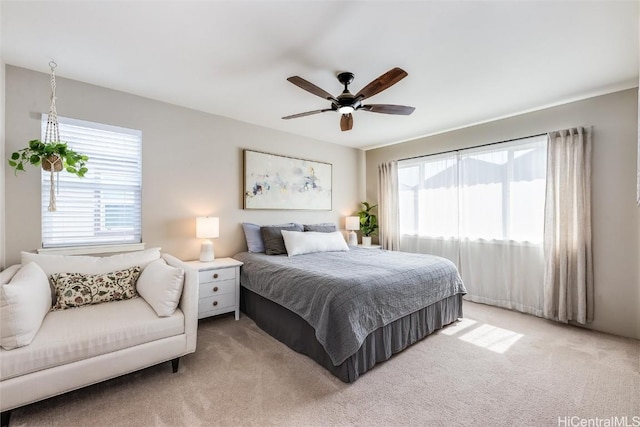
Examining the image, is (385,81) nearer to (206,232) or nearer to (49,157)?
(206,232)

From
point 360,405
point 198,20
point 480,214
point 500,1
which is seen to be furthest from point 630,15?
point 360,405

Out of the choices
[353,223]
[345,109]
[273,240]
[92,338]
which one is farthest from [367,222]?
[92,338]

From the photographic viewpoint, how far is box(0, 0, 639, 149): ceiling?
1.74 metres

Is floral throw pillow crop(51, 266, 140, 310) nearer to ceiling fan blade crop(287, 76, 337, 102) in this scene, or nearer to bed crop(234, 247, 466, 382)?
bed crop(234, 247, 466, 382)

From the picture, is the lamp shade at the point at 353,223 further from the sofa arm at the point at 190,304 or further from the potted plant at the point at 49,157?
the potted plant at the point at 49,157

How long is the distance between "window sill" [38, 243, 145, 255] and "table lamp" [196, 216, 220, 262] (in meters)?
0.60

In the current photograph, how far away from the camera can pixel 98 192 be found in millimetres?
2777

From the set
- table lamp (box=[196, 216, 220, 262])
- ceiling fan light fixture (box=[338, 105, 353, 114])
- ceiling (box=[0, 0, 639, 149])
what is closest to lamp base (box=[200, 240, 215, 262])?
table lamp (box=[196, 216, 220, 262])

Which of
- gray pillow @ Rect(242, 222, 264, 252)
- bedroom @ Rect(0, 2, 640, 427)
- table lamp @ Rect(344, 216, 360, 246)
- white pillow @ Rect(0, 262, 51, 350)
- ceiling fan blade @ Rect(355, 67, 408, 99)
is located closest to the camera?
white pillow @ Rect(0, 262, 51, 350)

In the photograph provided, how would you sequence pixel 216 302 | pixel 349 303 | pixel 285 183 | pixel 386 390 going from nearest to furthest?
pixel 386 390, pixel 349 303, pixel 216 302, pixel 285 183

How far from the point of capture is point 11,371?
1543mm

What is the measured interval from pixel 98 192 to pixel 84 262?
30.9 inches

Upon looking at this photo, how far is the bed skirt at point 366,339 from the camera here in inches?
84.0

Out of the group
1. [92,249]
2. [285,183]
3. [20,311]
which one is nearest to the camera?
[20,311]
